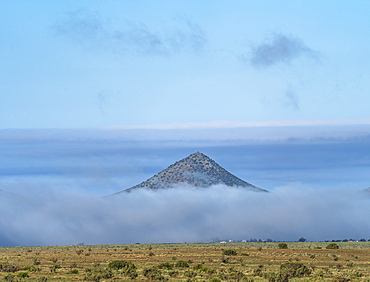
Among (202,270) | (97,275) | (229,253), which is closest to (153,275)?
(97,275)

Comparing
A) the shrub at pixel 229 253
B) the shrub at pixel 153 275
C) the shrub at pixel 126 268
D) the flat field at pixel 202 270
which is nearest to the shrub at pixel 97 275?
the flat field at pixel 202 270

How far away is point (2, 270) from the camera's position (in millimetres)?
86188

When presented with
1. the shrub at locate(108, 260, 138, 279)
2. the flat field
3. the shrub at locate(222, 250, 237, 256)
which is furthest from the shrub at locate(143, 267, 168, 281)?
the shrub at locate(222, 250, 237, 256)

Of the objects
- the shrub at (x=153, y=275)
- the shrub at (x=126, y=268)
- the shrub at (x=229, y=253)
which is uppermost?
the shrub at (x=229, y=253)

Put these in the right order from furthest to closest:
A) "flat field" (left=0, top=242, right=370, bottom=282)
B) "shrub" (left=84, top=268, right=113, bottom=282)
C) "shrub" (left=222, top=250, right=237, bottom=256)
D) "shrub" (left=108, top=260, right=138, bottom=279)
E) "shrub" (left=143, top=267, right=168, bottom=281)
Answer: "shrub" (left=222, top=250, right=237, bottom=256)
"shrub" (left=108, top=260, right=138, bottom=279)
"flat field" (left=0, top=242, right=370, bottom=282)
"shrub" (left=143, top=267, right=168, bottom=281)
"shrub" (left=84, top=268, right=113, bottom=282)

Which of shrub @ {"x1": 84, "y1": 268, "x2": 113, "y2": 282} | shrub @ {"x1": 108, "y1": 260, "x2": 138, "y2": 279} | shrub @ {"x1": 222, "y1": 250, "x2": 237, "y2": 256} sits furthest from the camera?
shrub @ {"x1": 222, "y1": 250, "x2": 237, "y2": 256}

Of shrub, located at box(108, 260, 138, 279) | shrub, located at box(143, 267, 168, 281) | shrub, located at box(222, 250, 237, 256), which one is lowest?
shrub, located at box(143, 267, 168, 281)

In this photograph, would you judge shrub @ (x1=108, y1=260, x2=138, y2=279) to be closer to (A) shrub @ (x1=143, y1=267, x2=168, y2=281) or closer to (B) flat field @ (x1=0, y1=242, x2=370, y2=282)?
(B) flat field @ (x1=0, y1=242, x2=370, y2=282)

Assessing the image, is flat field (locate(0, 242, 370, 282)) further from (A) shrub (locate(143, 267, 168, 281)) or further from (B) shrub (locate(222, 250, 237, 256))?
(B) shrub (locate(222, 250, 237, 256))

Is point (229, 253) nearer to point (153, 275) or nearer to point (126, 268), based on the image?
point (126, 268)

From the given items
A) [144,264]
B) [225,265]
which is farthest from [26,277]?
[225,265]

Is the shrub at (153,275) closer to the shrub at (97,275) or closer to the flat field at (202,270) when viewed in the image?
the flat field at (202,270)

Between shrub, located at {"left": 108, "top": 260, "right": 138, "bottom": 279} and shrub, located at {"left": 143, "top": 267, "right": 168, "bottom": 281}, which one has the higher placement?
shrub, located at {"left": 108, "top": 260, "right": 138, "bottom": 279}

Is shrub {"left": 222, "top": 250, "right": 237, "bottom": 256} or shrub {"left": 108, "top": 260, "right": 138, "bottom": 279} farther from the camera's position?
shrub {"left": 222, "top": 250, "right": 237, "bottom": 256}
